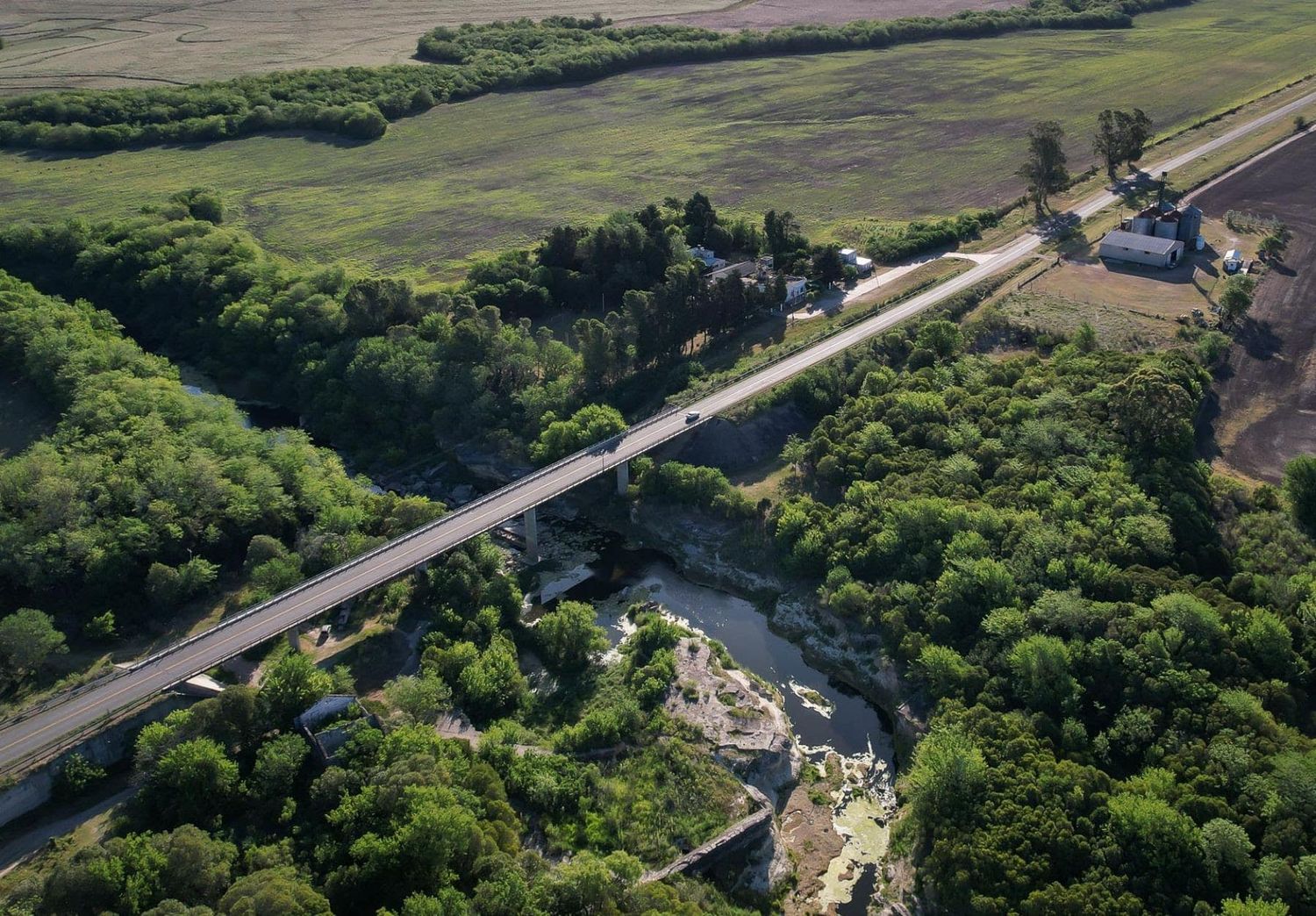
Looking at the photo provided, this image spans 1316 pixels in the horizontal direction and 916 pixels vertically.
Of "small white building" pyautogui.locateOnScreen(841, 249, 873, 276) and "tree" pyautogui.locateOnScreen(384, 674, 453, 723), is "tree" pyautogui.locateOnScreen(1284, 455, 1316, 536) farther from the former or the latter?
"tree" pyautogui.locateOnScreen(384, 674, 453, 723)

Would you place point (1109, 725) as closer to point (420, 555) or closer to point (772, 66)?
point (420, 555)

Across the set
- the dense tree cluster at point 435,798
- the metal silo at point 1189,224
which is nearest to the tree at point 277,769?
the dense tree cluster at point 435,798

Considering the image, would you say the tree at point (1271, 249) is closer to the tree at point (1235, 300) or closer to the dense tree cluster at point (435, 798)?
the tree at point (1235, 300)

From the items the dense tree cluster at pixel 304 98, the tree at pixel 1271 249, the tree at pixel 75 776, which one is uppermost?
the dense tree cluster at pixel 304 98

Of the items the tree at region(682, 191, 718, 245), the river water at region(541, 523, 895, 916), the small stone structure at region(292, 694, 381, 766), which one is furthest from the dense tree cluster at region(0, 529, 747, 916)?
the tree at region(682, 191, 718, 245)

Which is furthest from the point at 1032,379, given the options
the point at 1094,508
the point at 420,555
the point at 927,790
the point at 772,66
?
the point at 772,66

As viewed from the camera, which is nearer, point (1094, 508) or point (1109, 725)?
point (1109, 725)

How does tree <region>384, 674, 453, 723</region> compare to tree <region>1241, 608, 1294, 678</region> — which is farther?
tree <region>384, 674, 453, 723</region>
